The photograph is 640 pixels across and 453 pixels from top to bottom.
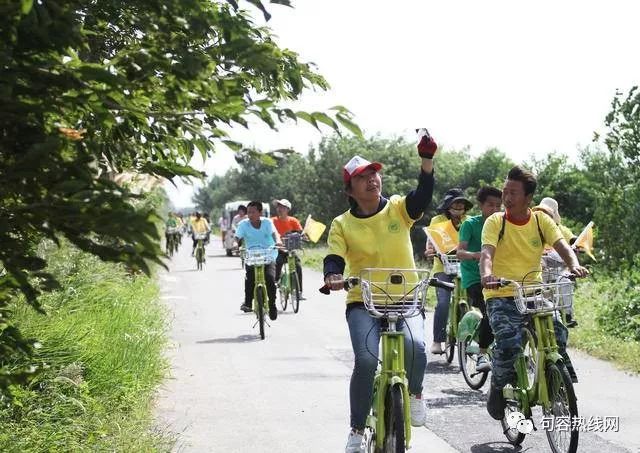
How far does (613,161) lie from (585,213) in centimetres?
1560

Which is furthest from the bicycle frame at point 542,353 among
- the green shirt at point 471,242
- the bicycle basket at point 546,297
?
the green shirt at point 471,242

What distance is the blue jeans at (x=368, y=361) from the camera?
17.3 feet

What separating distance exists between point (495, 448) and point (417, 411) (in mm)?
1233

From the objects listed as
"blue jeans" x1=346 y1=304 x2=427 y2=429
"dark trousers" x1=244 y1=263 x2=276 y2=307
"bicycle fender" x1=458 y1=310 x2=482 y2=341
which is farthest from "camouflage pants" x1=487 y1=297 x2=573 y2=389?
"dark trousers" x1=244 y1=263 x2=276 y2=307

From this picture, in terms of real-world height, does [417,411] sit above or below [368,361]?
below

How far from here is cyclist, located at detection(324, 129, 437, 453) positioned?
5.28 metres

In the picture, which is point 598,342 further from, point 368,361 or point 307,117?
point 307,117

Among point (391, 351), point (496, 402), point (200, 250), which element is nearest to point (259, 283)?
point (496, 402)

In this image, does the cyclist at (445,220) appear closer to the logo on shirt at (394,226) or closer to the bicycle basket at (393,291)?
the logo on shirt at (394,226)

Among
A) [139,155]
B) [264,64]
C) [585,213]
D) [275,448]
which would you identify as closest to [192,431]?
[275,448]

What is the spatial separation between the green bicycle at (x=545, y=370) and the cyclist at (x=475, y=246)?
1.37 m

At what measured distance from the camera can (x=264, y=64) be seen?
10.1 feet

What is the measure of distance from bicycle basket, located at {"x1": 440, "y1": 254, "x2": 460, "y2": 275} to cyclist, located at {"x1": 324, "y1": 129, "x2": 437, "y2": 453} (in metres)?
4.01

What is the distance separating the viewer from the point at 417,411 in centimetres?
532
